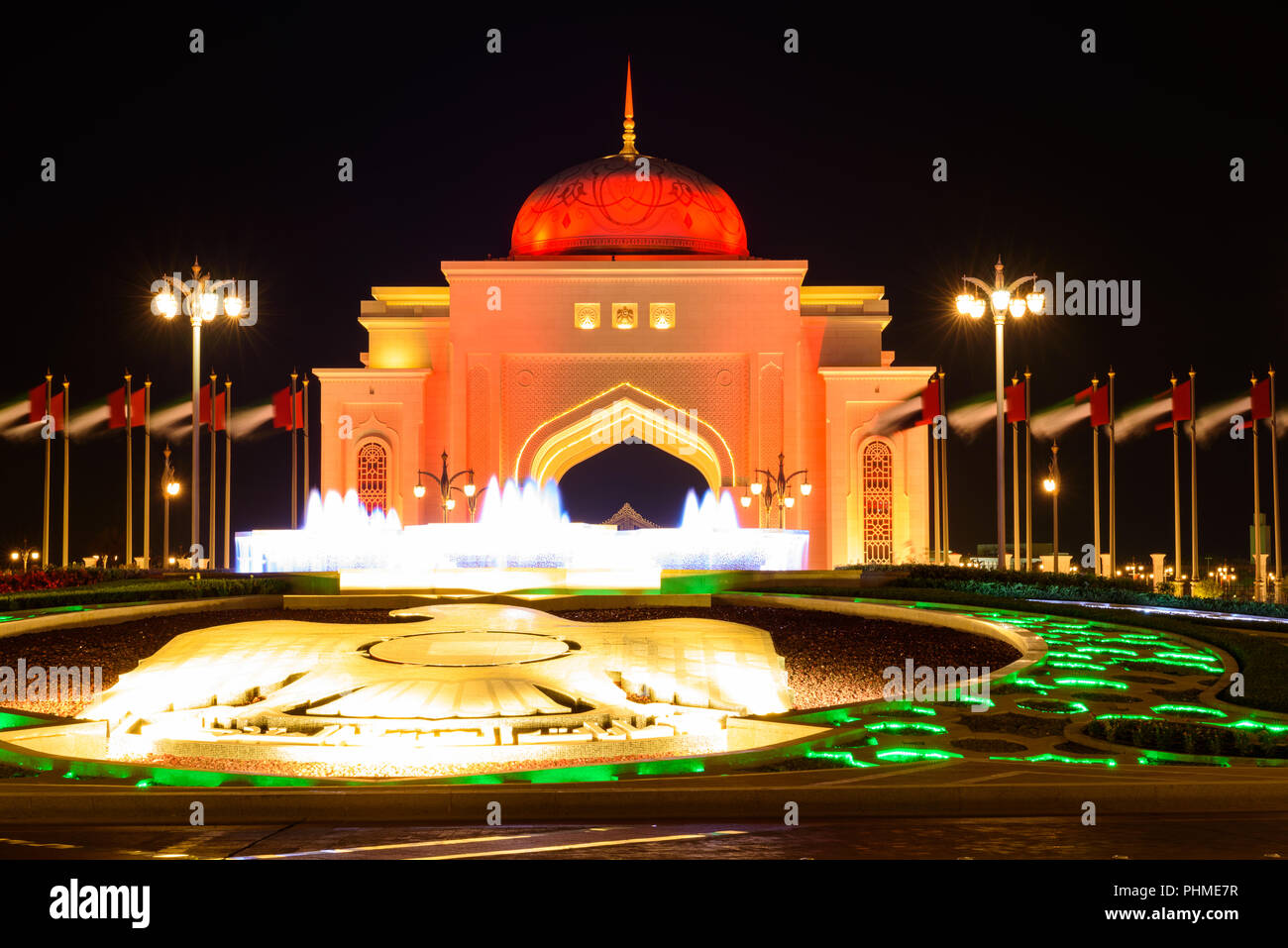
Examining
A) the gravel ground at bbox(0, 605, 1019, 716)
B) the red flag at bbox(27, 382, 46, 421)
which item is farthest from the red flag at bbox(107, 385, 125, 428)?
the gravel ground at bbox(0, 605, 1019, 716)

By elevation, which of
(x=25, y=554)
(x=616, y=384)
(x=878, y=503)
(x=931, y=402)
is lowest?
(x=25, y=554)

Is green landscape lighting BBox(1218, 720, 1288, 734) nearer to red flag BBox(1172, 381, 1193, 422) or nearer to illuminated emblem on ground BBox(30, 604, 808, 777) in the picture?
illuminated emblem on ground BBox(30, 604, 808, 777)

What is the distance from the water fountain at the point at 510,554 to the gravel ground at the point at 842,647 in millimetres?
1184

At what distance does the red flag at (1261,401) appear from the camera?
77.4 ft

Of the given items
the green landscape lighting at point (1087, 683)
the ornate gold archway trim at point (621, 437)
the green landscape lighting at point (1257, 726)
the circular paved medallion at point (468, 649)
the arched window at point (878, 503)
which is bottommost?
the green landscape lighting at point (1257, 726)

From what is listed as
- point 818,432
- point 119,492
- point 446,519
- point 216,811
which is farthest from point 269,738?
point 119,492

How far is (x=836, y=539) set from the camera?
29.1 metres

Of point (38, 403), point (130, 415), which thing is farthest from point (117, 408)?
point (38, 403)

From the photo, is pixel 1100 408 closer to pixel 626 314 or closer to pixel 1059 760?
pixel 626 314

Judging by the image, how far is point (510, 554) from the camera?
16312 millimetres

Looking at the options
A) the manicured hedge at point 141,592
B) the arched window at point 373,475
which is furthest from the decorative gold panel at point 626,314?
the manicured hedge at point 141,592

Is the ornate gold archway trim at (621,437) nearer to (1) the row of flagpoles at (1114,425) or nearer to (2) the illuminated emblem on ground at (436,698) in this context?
(1) the row of flagpoles at (1114,425)

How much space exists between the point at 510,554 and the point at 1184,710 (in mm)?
9621

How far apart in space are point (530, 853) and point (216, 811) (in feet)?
5.76
